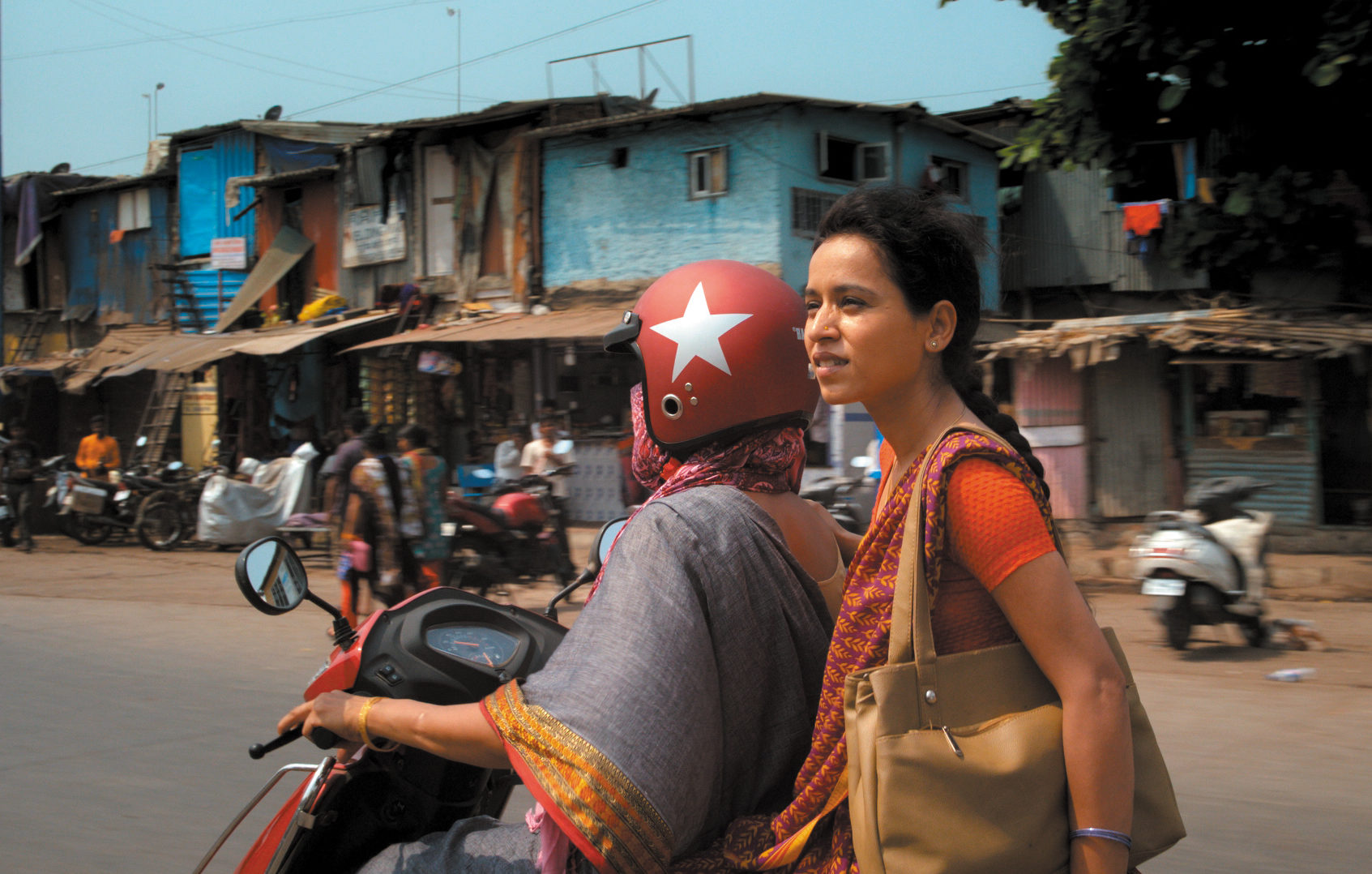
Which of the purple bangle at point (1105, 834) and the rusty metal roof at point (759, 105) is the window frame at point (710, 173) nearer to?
the rusty metal roof at point (759, 105)

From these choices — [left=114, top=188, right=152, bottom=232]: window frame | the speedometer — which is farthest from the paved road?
[left=114, top=188, right=152, bottom=232]: window frame

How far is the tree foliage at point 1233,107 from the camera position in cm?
962

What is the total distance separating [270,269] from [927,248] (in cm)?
2179

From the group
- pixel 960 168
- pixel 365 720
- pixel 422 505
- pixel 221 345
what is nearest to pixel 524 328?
pixel 221 345

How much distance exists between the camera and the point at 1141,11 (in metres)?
9.69

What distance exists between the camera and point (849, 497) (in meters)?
9.22

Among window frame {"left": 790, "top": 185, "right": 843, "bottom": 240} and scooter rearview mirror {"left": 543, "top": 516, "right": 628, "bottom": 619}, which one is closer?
scooter rearview mirror {"left": 543, "top": 516, "right": 628, "bottom": 619}

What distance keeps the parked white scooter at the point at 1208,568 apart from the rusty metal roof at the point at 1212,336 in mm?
4077

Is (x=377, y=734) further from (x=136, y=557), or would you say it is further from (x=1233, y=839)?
(x=136, y=557)

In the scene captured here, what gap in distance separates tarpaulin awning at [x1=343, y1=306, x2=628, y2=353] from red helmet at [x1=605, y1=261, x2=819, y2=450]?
12.5 metres

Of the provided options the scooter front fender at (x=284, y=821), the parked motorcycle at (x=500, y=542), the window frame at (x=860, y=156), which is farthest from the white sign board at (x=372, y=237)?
the scooter front fender at (x=284, y=821)

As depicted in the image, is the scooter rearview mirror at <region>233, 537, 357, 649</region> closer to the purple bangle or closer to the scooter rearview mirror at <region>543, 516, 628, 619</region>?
the scooter rearview mirror at <region>543, 516, 628, 619</region>

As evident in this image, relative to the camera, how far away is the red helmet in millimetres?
1812

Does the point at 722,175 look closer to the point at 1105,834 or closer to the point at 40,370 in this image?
the point at 40,370
